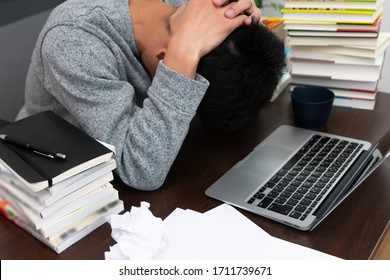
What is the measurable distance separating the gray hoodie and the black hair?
0.12 feet

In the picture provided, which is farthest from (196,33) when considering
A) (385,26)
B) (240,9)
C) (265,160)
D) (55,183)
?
(385,26)

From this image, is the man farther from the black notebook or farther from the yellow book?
the yellow book

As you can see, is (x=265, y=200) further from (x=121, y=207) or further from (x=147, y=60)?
(x=147, y=60)

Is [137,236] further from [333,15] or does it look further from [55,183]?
[333,15]

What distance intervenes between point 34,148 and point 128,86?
10.4 inches

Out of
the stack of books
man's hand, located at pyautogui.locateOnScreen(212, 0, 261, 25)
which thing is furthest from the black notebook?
man's hand, located at pyautogui.locateOnScreen(212, 0, 261, 25)

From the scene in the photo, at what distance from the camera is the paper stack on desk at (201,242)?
0.68 m

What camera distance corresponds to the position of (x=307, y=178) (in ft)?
2.83

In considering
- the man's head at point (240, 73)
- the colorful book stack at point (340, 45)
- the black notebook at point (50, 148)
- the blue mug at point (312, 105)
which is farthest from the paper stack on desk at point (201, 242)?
the colorful book stack at point (340, 45)

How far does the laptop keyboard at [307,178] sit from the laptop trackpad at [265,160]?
0.02m

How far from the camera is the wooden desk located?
717 millimetres

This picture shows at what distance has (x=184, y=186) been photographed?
88 cm

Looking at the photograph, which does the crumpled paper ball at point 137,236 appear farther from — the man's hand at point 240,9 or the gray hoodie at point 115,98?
the man's hand at point 240,9

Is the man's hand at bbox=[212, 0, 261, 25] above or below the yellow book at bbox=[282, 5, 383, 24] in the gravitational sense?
above
